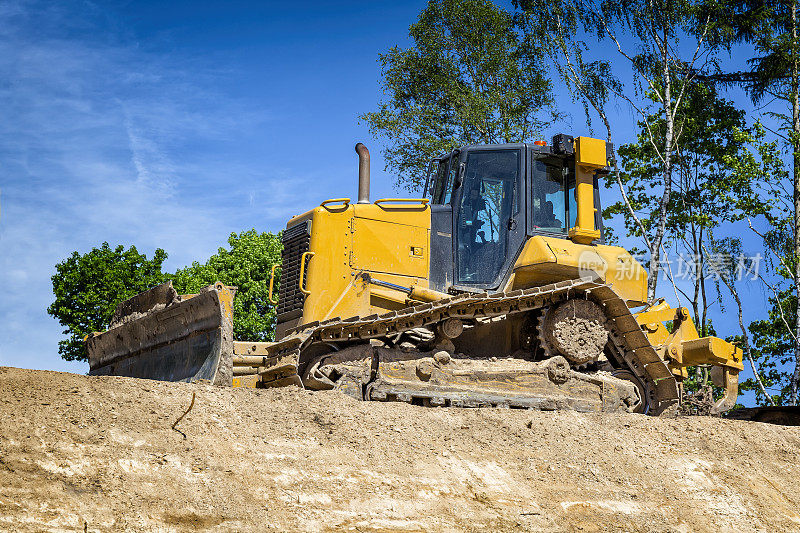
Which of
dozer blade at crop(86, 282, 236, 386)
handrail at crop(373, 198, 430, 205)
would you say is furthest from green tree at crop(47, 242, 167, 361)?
handrail at crop(373, 198, 430, 205)

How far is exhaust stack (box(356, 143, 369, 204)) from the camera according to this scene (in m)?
9.93

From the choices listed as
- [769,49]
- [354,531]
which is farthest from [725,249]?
[354,531]

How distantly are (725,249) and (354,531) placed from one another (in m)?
20.6

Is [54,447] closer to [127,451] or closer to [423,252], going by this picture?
[127,451]

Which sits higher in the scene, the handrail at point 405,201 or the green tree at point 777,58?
the green tree at point 777,58

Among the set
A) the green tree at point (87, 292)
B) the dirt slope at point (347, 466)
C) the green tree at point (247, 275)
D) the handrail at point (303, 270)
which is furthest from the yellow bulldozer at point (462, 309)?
the green tree at point (247, 275)

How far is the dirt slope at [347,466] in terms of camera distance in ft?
17.8

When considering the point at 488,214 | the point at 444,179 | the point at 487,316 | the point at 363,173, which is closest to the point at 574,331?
the point at 487,316

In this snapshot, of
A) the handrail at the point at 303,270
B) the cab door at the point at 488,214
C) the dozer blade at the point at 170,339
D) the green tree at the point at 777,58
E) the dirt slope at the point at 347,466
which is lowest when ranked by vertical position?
the dirt slope at the point at 347,466

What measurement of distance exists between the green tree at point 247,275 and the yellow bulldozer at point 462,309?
15886 millimetres

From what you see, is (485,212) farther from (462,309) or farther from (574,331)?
(574,331)

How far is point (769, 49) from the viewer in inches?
925

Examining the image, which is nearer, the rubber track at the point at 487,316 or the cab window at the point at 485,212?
the rubber track at the point at 487,316

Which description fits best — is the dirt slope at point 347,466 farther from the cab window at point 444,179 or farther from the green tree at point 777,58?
the green tree at point 777,58
